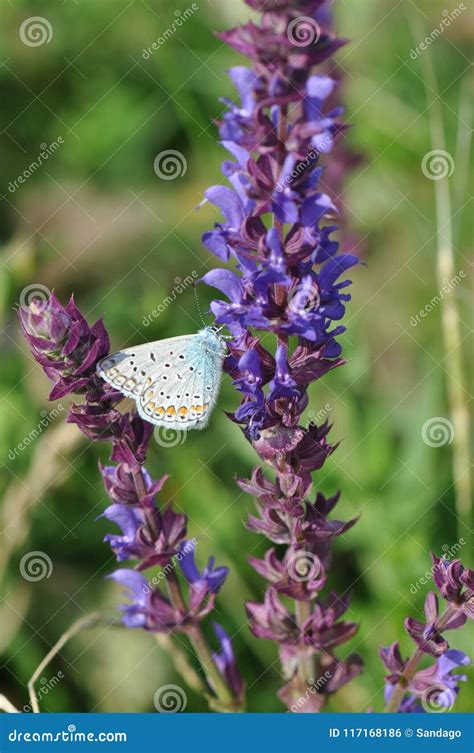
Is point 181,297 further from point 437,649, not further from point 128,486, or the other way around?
point 437,649

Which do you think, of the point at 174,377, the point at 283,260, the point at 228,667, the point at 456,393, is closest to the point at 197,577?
the point at 228,667

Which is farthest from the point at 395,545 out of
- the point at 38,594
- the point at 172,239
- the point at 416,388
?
the point at 172,239

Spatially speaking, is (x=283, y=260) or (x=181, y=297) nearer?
(x=283, y=260)

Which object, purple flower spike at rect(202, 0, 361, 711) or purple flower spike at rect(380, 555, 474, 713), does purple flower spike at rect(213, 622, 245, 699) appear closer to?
purple flower spike at rect(202, 0, 361, 711)

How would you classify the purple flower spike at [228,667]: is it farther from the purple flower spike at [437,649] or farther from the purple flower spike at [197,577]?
the purple flower spike at [437,649]

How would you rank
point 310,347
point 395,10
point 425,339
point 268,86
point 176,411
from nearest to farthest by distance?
point 268,86, point 310,347, point 176,411, point 425,339, point 395,10

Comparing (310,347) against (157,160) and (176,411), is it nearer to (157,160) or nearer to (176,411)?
(176,411)
